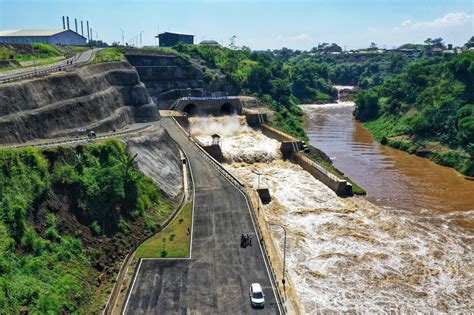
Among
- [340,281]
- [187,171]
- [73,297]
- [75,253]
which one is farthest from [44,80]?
[340,281]

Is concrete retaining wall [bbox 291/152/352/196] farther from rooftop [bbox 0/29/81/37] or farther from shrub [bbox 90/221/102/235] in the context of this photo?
rooftop [bbox 0/29/81/37]

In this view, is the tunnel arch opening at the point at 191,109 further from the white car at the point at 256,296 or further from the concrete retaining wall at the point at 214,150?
the white car at the point at 256,296

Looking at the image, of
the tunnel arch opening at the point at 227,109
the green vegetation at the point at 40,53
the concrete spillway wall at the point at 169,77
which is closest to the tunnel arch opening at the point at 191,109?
the concrete spillway wall at the point at 169,77

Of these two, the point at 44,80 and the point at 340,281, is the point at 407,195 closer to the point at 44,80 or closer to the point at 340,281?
the point at 340,281

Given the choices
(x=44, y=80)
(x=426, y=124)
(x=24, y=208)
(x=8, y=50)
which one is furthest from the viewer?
(x=426, y=124)

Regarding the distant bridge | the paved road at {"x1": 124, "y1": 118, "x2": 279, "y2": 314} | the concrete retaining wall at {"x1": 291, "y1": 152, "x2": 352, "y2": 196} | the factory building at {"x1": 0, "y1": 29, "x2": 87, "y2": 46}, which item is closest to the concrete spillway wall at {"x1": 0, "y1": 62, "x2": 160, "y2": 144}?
the distant bridge

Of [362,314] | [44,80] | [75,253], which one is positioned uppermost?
[44,80]

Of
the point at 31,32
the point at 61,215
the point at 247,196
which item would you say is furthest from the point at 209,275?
the point at 31,32
